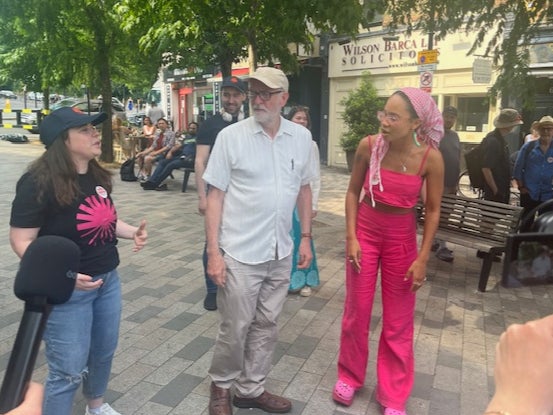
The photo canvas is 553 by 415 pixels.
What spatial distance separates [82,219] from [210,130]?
2.03 metres

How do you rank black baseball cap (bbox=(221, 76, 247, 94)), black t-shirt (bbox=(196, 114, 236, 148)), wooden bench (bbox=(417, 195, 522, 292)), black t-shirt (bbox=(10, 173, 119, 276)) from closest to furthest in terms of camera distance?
black t-shirt (bbox=(10, 173, 119, 276)) → black baseball cap (bbox=(221, 76, 247, 94)) → black t-shirt (bbox=(196, 114, 236, 148)) → wooden bench (bbox=(417, 195, 522, 292))

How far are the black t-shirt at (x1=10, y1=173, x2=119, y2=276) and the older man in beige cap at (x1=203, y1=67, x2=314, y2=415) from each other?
53 centimetres

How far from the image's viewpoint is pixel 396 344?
9.54ft

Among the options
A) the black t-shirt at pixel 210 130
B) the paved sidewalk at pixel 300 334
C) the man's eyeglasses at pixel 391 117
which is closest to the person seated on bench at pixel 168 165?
the paved sidewalk at pixel 300 334

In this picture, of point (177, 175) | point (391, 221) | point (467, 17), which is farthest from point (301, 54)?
point (391, 221)

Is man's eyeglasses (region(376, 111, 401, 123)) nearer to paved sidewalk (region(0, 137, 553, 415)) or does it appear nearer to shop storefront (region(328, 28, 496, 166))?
paved sidewalk (region(0, 137, 553, 415))

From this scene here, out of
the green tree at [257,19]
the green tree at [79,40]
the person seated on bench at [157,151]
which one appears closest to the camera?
the green tree at [257,19]

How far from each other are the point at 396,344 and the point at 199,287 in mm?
2554

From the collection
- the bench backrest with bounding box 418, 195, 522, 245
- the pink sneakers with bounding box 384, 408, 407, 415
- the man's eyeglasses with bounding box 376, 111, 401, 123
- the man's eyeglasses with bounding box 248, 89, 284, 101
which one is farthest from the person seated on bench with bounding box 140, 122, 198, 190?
the pink sneakers with bounding box 384, 408, 407, 415

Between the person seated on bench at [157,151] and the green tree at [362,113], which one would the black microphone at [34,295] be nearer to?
the person seated on bench at [157,151]

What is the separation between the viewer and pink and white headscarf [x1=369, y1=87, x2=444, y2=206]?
2.74 meters

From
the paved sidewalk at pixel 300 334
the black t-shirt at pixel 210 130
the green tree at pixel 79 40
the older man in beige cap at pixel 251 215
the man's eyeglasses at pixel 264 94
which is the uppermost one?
the green tree at pixel 79 40

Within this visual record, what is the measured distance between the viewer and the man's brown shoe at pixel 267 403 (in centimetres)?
293

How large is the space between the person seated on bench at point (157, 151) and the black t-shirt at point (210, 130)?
7606 millimetres
